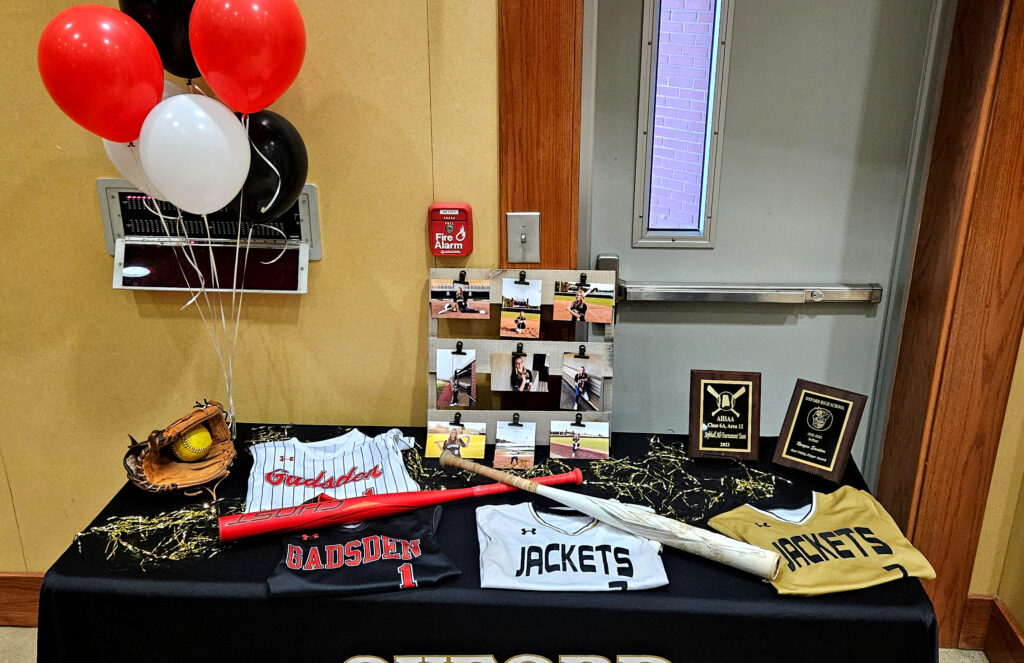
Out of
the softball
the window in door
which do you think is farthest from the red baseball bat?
the window in door

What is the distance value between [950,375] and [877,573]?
0.74 meters

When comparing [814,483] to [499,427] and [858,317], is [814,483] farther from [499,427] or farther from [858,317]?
[499,427]

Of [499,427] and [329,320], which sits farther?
[329,320]

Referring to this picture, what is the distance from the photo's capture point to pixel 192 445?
1.56 meters

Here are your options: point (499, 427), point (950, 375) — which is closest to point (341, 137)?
point (499, 427)

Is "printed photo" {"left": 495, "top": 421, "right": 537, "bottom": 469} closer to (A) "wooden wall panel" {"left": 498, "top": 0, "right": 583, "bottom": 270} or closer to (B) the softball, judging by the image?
(A) "wooden wall panel" {"left": 498, "top": 0, "right": 583, "bottom": 270}

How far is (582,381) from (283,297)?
0.85 meters

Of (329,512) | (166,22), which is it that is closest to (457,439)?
(329,512)

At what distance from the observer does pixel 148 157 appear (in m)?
1.27

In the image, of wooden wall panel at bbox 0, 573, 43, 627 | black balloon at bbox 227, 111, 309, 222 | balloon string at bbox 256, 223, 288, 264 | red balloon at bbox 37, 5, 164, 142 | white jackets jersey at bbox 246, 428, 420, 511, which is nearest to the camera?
red balloon at bbox 37, 5, 164, 142

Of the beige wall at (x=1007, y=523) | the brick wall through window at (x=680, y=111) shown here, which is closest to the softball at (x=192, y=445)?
the brick wall through window at (x=680, y=111)

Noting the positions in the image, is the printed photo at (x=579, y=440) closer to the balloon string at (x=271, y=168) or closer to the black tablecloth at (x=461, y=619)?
the black tablecloth at (x=461, y=619)

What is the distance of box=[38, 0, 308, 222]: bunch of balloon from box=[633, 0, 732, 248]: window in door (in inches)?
36.8

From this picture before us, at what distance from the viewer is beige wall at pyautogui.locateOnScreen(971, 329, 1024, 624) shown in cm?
176
